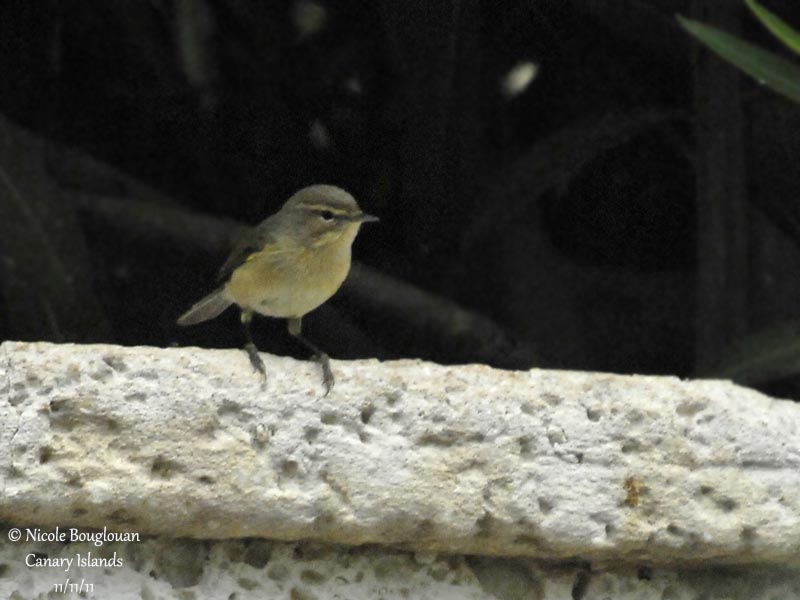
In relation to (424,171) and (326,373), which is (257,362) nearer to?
(326,373)

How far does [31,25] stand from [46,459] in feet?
6.19

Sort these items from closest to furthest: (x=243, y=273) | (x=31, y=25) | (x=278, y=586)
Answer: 1. (x=278, y=586)
2. (x=243, y=273)
3. (x=31, y=25)

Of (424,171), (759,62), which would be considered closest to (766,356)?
(759,62)

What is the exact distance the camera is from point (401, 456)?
6.91 feet

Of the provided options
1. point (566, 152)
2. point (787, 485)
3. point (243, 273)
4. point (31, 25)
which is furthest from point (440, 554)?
point (31, 25)

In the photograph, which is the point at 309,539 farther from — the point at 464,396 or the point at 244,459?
the point at 464,396

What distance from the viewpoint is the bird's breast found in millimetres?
2746

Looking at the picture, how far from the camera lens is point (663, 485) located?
2199mm

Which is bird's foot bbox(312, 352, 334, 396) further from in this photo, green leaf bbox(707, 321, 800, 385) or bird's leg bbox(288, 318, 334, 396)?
green leaf bbox(707, 321, 800, 385)

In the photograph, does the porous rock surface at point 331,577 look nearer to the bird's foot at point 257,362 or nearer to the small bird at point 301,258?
the bird's foot at point 257,362

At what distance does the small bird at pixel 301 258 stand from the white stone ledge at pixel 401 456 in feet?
1.79

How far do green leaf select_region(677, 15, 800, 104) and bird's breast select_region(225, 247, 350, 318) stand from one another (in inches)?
48.3

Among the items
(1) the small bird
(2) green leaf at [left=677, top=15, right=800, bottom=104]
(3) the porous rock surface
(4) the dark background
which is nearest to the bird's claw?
(3) the porous rock surface

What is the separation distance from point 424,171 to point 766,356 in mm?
1131
